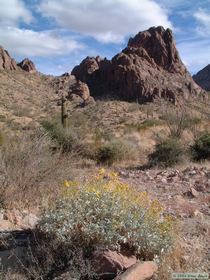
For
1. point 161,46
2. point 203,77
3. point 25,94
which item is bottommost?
point 25,94

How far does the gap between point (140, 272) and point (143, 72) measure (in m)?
79.4

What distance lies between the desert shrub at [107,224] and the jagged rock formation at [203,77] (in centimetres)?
12128

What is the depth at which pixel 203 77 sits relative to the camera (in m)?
133

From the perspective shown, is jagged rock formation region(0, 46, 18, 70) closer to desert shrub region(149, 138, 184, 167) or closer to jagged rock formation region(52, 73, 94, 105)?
jagged rock formation region(52, 73, 94, 105)

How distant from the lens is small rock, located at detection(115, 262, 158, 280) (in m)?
4.59

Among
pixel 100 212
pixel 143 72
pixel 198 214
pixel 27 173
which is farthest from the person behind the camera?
pixel 143 72

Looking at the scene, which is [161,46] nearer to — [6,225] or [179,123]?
[179,123]

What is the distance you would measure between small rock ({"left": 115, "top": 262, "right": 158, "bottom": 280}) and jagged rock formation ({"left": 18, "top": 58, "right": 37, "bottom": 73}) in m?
84.4

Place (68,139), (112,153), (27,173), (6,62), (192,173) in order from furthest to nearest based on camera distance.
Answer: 1. (6,62)
2. (68,139)
3. (112,153)
4. (192,173)
5. (27,173)

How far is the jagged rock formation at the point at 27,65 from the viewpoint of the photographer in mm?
87250

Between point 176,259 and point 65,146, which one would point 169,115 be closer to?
point 65,146

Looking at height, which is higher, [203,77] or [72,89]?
[203,77]

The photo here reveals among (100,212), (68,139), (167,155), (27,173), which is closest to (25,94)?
(68,139)

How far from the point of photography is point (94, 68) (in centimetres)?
9900
